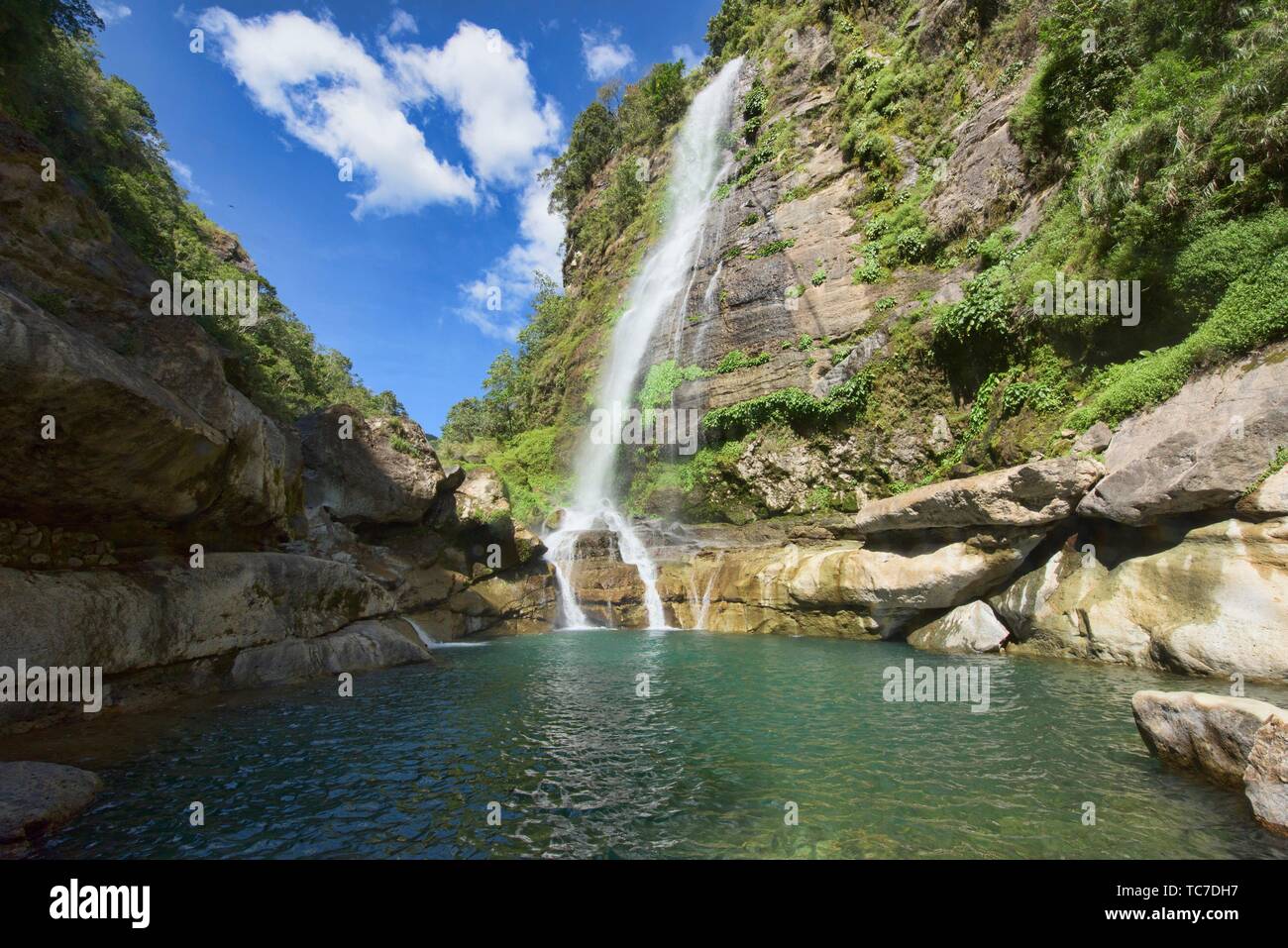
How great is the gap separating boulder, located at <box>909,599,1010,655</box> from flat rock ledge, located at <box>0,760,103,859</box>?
51.9ft

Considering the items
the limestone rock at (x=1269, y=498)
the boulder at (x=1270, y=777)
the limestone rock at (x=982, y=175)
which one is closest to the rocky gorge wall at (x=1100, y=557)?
the limestone rock at (x=1269, y=498)

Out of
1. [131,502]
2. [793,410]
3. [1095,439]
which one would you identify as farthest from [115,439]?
[793,410]

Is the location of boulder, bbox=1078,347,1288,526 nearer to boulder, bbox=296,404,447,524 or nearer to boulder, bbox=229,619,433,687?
boulder, bbox=229,619,433,687

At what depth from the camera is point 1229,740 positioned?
215 inches

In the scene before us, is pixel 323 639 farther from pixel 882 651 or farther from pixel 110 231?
pixel 882 651

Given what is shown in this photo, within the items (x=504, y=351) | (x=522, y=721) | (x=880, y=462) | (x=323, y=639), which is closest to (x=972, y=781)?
(x=522, y=721)

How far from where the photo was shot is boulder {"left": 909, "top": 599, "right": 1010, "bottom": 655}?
13875 mm

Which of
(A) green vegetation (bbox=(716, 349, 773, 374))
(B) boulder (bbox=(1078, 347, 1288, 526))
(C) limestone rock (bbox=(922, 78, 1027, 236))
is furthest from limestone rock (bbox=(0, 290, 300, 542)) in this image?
(C) limestone rock (bbox=(922, 78, 1027, 236))

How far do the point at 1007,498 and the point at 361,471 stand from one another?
59.8ft

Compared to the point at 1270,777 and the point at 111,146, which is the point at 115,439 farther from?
the point at 111,146

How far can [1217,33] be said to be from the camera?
12633mm

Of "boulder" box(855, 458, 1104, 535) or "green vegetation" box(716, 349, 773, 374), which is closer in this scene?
"boulder" box(855, 458, 1104, 535)

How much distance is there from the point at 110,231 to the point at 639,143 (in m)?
42.6

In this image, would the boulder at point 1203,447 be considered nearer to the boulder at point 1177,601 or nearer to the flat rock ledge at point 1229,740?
the boulder at point 1177,601
